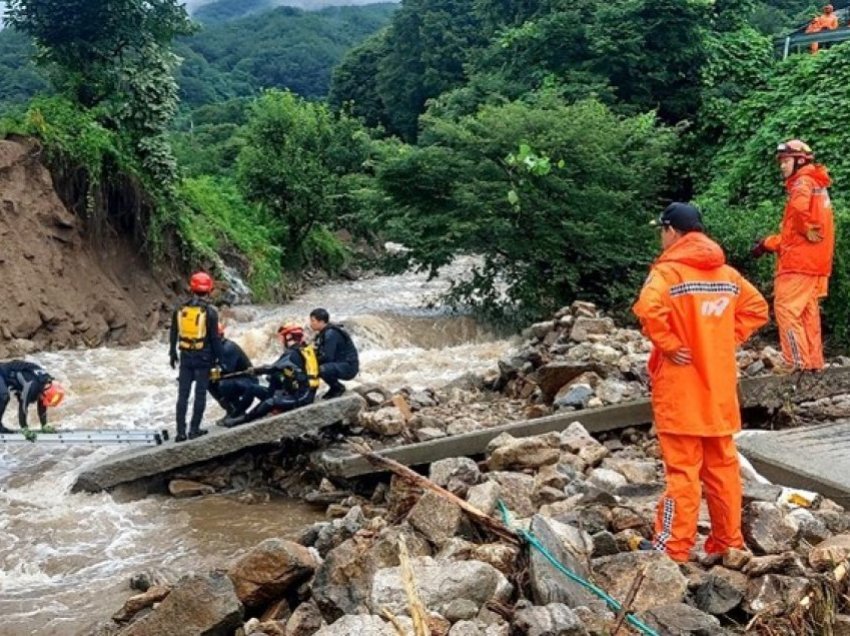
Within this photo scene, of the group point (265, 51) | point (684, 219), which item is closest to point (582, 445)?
point (684, 219)

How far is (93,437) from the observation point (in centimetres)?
904

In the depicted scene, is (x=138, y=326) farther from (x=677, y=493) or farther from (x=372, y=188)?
(x=677, y=493)

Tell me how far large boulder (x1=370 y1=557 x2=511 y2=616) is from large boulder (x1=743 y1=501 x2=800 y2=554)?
4.62 feet

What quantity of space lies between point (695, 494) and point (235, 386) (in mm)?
5638

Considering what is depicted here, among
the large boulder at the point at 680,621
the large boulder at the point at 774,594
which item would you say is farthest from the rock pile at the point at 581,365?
the large boulder at the point at 680,621

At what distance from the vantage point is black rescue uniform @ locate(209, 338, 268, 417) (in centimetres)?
915

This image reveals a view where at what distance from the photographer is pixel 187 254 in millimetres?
18594

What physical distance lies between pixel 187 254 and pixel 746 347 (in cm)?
1184

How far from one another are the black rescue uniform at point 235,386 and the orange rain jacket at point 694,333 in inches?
208

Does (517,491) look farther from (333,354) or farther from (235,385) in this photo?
(235,385)

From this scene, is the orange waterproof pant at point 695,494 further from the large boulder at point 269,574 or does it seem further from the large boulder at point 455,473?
the large boulder at point 269,574

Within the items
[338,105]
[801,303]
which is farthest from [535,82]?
[338,105]

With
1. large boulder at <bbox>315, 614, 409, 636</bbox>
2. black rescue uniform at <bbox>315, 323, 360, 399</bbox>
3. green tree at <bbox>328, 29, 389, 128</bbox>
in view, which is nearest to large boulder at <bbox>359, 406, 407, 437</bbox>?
black rescue uniform at <bbox>315, 323, 360, 399</bbox>

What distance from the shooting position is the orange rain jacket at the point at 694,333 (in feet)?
15.2
